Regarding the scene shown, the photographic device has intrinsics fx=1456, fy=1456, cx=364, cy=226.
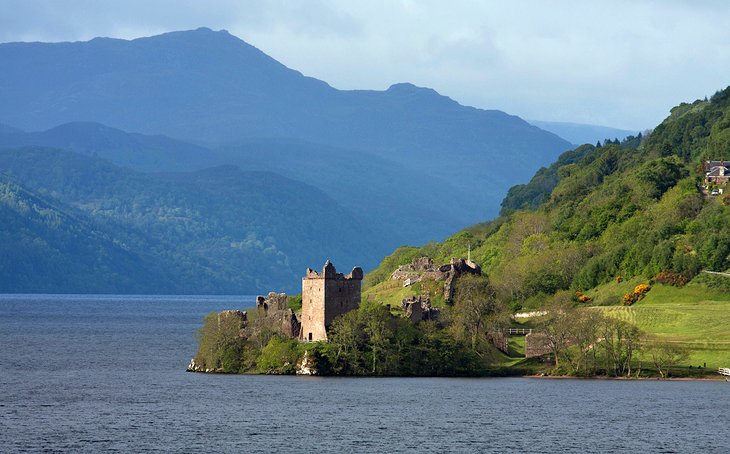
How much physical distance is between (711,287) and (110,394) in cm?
7645

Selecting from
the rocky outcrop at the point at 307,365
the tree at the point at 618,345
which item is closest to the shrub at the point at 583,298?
the tree at the point at 618,345

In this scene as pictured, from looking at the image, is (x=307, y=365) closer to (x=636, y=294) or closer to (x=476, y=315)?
(x=476, y=315)

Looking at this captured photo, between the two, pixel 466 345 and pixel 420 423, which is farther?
pixel 466 345

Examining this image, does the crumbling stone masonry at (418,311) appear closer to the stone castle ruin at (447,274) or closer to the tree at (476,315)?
the tree at (476,315)

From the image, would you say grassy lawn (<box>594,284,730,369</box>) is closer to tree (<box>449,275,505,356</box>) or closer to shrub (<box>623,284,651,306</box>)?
shrub (<box>623,284,651,306</box>)

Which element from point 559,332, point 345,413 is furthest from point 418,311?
point 345,413

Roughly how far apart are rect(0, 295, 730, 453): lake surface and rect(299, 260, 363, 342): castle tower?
6.07m

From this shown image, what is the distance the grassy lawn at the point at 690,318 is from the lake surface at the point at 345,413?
1087cm

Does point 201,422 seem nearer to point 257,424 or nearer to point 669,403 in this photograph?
point 257,424

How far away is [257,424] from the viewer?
9438 centimetres

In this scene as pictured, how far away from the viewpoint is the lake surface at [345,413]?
283 feet

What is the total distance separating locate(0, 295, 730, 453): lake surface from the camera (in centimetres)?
8612

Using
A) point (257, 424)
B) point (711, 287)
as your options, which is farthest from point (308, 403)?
point (711, 287)

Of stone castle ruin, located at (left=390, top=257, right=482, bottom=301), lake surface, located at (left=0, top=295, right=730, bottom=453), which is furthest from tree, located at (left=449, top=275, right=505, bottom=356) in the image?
lake surface, located at (left=0, top=295, right=730, bottom=453)
